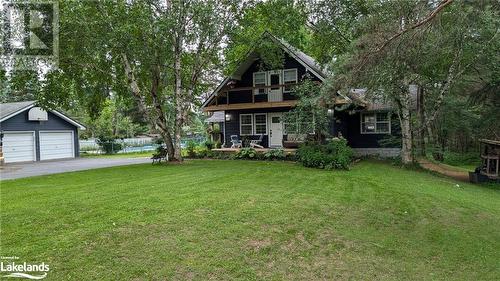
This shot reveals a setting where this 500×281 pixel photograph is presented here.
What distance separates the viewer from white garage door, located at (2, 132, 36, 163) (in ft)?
74.7

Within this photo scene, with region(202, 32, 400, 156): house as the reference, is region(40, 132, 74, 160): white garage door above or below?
below

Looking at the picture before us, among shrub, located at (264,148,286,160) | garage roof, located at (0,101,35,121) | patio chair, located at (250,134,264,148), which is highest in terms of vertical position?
garage roof, located at (0,101,35,121)

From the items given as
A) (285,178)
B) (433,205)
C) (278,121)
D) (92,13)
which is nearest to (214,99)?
(278,121)

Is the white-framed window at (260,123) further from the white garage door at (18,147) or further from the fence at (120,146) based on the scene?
the white garage door at (18,147)

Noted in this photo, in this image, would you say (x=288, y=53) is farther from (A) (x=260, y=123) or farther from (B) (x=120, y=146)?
(B) (x=120, y=146)

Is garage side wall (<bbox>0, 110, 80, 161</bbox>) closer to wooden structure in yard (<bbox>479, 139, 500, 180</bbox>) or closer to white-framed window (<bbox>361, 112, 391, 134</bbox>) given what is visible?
white-framed window (<bbox>361, 112, 391, 134</bbox>)

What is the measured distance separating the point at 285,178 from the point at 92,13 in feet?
30.5

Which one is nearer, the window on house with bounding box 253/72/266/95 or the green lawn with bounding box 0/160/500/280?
the green lawn with bounding box 0/160/500/280

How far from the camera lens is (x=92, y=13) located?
13.5 metres

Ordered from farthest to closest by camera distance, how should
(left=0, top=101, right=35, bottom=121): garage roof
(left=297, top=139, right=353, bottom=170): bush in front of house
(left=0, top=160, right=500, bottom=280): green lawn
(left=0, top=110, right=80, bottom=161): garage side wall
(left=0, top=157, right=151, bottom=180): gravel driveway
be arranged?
1. (left=0, top=110, right=80, bottom=161): garage side wall
2. (left=0, top=101, right=35, bottom=121): garage roof
3. (left=0, top=157, right=151, bottom=180): gravel driveway
4. (left=297, top=139, right=353, bottom=170): bush in front of house
5. (left=0, top=160, right=500, bottom=280): green lawn

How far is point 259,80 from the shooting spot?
67.7 ft

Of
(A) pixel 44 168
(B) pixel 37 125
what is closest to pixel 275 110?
(A) pixel 44 168

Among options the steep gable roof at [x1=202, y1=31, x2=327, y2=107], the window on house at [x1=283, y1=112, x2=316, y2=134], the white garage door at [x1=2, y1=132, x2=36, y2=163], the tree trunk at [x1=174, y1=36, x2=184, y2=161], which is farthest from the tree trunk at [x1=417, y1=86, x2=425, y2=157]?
the white garage door at [x1=2, y1=132, x2=36, y2=163]
